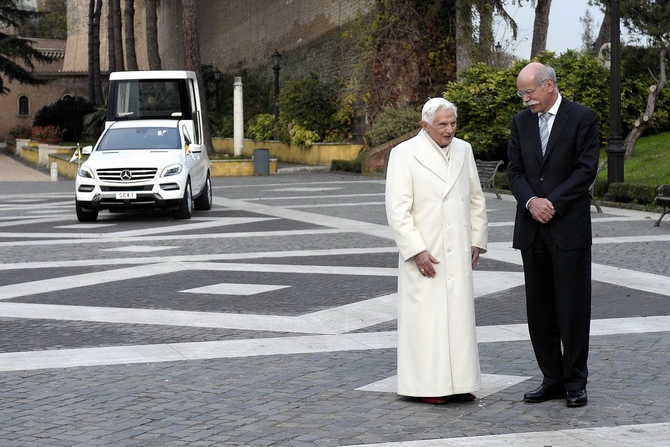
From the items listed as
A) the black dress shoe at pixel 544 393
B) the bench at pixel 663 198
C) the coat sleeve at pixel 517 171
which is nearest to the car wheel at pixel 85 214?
the bench at pixel 663 198

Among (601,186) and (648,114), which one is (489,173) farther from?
(648,114)

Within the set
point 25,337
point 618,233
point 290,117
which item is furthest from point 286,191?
point 25,337

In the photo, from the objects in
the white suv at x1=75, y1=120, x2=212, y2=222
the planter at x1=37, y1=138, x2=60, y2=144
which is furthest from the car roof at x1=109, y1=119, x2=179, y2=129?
the planter at x1=37, y1=138, x2=60, y2=144

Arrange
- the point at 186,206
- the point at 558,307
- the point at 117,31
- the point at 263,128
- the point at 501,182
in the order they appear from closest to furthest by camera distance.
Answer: the point at 558,307 → the point at 186,206 → the point at 501,182 → the point at 263,128 → the point at 117,31

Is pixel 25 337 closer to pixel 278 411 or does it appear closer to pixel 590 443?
pixel 278 411

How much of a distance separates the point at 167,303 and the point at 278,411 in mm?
3815

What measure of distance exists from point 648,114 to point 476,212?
1853 centimetres

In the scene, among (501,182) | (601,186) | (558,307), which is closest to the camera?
(558,307)

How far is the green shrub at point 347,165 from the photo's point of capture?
32.1 metres

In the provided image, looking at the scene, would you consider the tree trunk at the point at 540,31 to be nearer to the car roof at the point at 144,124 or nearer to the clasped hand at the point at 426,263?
the car roof at the point at 144,124

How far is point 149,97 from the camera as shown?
25000 mm

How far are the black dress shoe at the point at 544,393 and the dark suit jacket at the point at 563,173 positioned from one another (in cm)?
77

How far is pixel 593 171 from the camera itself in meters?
5.73

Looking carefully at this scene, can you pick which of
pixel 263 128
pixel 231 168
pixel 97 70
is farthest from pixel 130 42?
pixel 231 168
